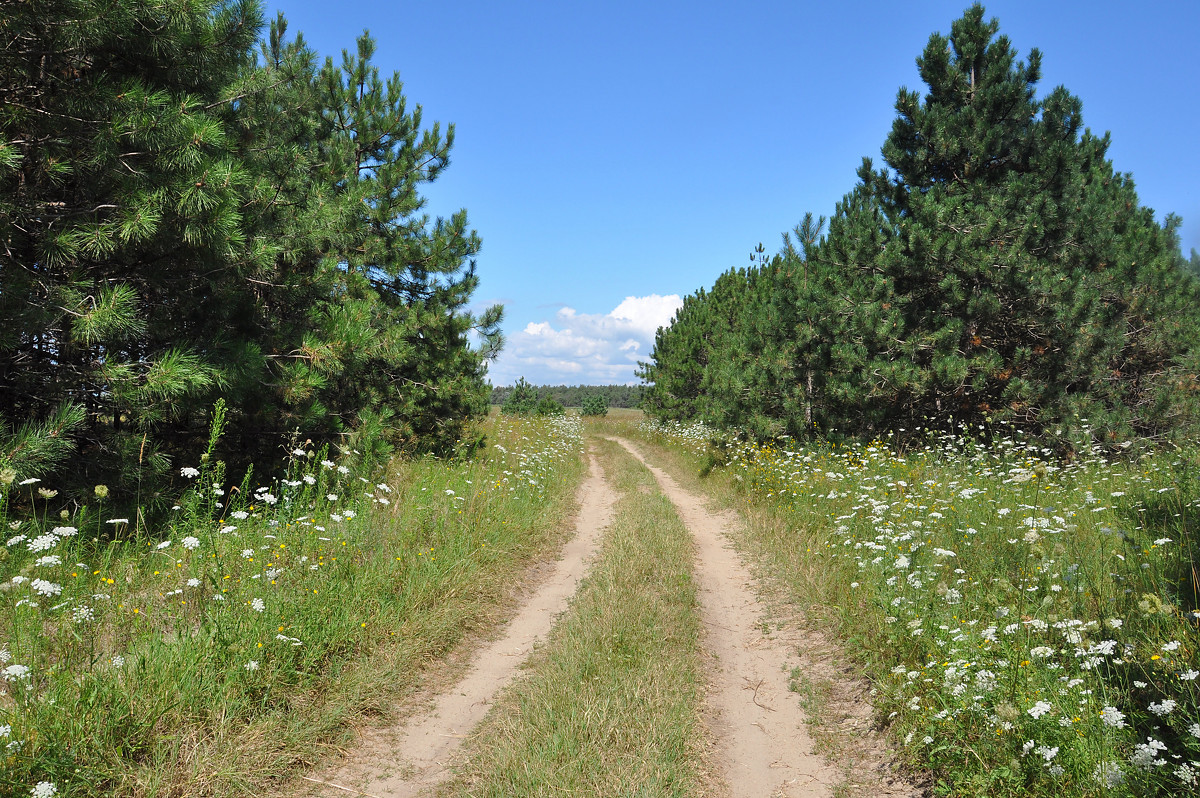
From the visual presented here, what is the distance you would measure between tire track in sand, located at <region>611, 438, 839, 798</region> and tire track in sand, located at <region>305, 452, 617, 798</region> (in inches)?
64.4

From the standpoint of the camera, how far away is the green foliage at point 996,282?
10500mm

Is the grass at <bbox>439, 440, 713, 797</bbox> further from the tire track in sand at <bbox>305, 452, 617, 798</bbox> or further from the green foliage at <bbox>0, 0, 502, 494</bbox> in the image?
the green foliage at <bbox>0, 0, 502, 494</bbox>

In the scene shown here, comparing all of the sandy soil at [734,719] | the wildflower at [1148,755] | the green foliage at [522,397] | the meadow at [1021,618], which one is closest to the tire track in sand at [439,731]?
the sandy soil at [734,719]

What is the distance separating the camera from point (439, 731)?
3859 mm

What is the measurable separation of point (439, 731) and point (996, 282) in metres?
11.6

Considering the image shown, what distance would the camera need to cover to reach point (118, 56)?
17.8 ft

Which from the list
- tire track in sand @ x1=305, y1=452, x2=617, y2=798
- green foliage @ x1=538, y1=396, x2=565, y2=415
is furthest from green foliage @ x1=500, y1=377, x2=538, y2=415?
tire track in sand @ x1=305, y1=452, x2=617, y2=798

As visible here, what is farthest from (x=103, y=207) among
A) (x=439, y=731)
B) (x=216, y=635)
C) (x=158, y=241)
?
(x=439, y=731)

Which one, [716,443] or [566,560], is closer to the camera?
[566,560]

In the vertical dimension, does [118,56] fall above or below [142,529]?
above

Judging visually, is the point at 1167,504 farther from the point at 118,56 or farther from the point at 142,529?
the point at 118,56

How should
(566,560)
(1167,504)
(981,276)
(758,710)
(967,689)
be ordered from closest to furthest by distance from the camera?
(967,689) → (758,710) → (1167,504) → (566,560) → (981,276)

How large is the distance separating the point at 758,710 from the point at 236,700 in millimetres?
3477

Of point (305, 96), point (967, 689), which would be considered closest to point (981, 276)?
point (967, 689)
